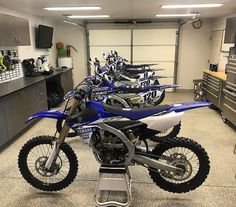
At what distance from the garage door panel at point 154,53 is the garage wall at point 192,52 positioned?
33 cm

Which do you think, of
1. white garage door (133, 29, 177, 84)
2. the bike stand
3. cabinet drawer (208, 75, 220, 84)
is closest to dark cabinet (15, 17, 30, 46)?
the bike stand

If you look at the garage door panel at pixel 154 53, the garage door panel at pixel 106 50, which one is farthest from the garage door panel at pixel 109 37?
the garage door panel at pixel 154 53

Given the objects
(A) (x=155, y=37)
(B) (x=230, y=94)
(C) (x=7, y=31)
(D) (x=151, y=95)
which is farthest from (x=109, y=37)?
(B) (x=230, y=94)

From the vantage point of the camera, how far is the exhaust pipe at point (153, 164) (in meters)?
2.11

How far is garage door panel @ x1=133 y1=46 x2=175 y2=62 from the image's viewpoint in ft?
23.7

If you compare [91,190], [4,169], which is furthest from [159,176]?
[4,169]

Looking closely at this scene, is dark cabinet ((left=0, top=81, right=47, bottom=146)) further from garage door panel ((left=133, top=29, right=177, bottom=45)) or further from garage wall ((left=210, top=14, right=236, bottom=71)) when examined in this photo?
garage wall ((left=210, top=14, right=236, bottom=71))

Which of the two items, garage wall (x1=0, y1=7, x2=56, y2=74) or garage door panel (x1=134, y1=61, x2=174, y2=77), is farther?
garage door panel (x1=134, y1=61, x2=174, y2=77)

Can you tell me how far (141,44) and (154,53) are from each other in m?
0.50

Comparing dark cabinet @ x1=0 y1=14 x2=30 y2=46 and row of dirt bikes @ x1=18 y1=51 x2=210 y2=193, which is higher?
dark cabinet @ x1=0 y1=14 x2=30 y2=46

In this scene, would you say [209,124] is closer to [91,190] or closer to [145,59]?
[91,190]

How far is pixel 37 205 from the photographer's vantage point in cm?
218

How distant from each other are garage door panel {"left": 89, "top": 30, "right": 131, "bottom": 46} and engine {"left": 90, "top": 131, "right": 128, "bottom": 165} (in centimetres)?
555

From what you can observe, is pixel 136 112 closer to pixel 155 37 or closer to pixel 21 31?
pixel 21 31
